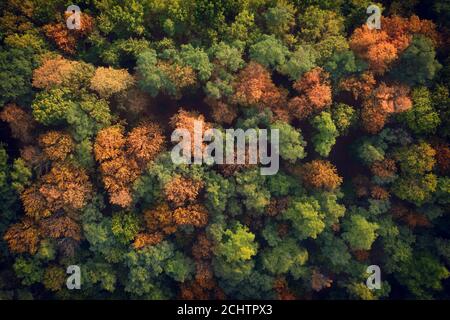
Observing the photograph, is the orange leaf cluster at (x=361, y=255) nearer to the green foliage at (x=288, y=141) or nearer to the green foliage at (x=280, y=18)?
the green foliage at (x=288, y=141)

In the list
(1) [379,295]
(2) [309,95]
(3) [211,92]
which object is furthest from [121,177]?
(1) [379,295]

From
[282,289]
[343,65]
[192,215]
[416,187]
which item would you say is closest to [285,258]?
[282,289]

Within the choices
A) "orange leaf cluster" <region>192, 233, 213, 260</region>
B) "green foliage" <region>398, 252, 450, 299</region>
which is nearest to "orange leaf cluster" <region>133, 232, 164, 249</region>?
"orange leaf cluster" <region>192, 233, 213, 260</region>

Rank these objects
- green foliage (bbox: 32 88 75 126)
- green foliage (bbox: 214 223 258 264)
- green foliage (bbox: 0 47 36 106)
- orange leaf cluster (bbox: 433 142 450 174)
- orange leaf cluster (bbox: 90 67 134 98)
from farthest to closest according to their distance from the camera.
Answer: orange leaf cluster (bbox: 433 142 450 174), green foliage (bbox: 214 223 258 264), orange leaf cluster (bbox: 90 67 134 98), green foliage (bbox: 0 47 36 106), green foliage (bbox: 32 88 75 126)

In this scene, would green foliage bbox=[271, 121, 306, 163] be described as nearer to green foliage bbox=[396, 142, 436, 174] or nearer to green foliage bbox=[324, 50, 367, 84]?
green foliage bbox=[324, 50, 367, 84]

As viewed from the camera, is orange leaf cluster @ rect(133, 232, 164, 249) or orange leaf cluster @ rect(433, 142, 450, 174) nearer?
orange leaf cluster @ rect(133, 232, 164, 249)

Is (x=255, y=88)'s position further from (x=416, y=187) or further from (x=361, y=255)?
(x=361, y=255)

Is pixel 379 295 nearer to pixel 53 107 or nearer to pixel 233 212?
pixel 233 212
